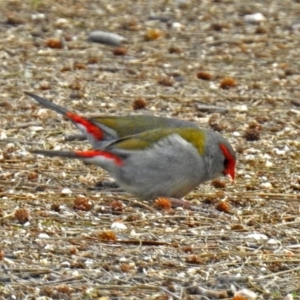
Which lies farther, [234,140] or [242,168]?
[234,140]

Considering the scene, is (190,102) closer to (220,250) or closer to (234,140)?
(234,140)

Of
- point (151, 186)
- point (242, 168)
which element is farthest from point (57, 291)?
point (242, 168)

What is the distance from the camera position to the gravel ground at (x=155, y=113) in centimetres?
514

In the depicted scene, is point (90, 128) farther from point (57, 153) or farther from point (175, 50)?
point (175, 50)

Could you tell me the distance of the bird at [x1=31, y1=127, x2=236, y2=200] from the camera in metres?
6.31

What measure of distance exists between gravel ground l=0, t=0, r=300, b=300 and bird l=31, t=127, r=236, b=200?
15 cm

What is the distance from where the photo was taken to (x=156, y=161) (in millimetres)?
6301

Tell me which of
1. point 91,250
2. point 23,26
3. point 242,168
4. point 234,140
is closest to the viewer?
point 91,250

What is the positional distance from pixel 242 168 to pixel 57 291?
2.82 meters

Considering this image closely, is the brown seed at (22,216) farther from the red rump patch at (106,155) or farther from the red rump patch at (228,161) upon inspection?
the red rump patch at (228,161)

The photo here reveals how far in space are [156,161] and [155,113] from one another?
94.1 inches

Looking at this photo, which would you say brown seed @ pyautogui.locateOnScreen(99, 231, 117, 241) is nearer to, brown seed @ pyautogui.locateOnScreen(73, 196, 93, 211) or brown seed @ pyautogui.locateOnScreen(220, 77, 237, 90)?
brown seed @ pyautogui.locateOnScreen(73, 196, 93, 211)

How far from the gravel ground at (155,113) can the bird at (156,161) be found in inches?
6.0

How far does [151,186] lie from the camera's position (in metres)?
6.32
